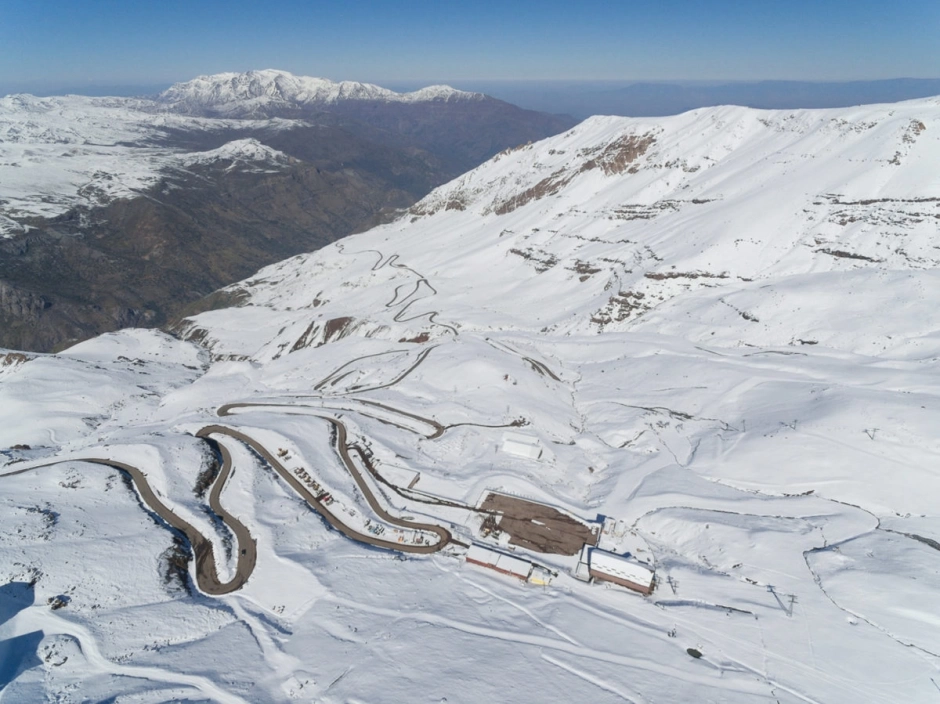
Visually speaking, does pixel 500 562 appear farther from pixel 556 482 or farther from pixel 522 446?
pixel 522 446

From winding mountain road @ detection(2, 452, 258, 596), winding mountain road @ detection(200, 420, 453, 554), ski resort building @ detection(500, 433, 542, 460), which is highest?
ski resort building @ detection(500, 433, 542, 460)

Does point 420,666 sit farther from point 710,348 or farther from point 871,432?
point 710,348

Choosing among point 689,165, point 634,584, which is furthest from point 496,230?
point 634,584

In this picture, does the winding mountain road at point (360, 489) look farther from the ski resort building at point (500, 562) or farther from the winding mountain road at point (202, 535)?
the winding mountain road at point (202, 535)

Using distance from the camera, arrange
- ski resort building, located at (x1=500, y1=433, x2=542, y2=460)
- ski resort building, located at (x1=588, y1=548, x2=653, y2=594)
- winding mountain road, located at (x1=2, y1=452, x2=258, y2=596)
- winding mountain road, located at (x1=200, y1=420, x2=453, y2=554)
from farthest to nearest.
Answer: ski resort building, located at (x1=500, y1=433, x2=542, y2=460) → winding mountain road, located at (x1=200, y1=420, x2=453, y2=554) → winding mountain road, located at (x1=2, y1=452, x2=258, y2=596) → ski resort building, located at (x1=588, y1=548, x2=653, y2=594)

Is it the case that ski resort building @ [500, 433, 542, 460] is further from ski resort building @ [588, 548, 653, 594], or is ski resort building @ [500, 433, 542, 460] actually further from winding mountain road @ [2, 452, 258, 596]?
winding mountain road @ [2, 452, 258, 596]

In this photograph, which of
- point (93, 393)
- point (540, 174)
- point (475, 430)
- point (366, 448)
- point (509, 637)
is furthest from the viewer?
point (540, 174)

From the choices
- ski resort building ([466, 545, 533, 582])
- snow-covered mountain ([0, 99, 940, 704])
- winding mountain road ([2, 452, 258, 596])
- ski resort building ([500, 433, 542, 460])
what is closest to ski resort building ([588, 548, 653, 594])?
snow-covered mountain ([0, 99, 940, 704])
